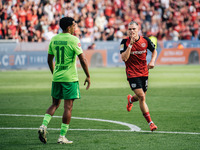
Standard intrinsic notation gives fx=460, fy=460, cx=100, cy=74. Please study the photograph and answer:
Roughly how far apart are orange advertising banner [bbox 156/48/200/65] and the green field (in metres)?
15.3

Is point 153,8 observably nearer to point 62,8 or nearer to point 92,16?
point 92,16

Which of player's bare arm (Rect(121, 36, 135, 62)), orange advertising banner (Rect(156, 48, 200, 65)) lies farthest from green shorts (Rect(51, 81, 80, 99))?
orange advertising banner (Rect(156, 48, 200, 65))

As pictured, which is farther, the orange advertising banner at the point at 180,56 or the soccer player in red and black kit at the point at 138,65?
the orange advertising banner at the point at 180,56

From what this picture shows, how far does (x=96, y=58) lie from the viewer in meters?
31.0

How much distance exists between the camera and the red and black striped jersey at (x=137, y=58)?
8719mm

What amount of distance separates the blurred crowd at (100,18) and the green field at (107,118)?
14.8 metres

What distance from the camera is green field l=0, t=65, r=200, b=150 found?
7211 mm

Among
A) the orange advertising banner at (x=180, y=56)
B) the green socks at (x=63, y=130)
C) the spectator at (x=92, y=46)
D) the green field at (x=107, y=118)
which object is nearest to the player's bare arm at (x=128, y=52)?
the green field at (x=107, y=118)

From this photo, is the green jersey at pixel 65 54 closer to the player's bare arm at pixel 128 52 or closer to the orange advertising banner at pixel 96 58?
the player's bare arm at pixel 128 52

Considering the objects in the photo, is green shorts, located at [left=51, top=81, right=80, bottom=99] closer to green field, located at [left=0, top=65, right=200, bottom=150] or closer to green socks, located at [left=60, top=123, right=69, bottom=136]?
green socks, located at [left=60, top=123, right=69, bottom=136]

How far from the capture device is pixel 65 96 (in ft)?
23.7

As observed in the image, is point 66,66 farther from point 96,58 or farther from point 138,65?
point 96,58

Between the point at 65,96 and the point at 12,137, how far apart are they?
133 cm

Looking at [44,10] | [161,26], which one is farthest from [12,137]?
[161,26]
